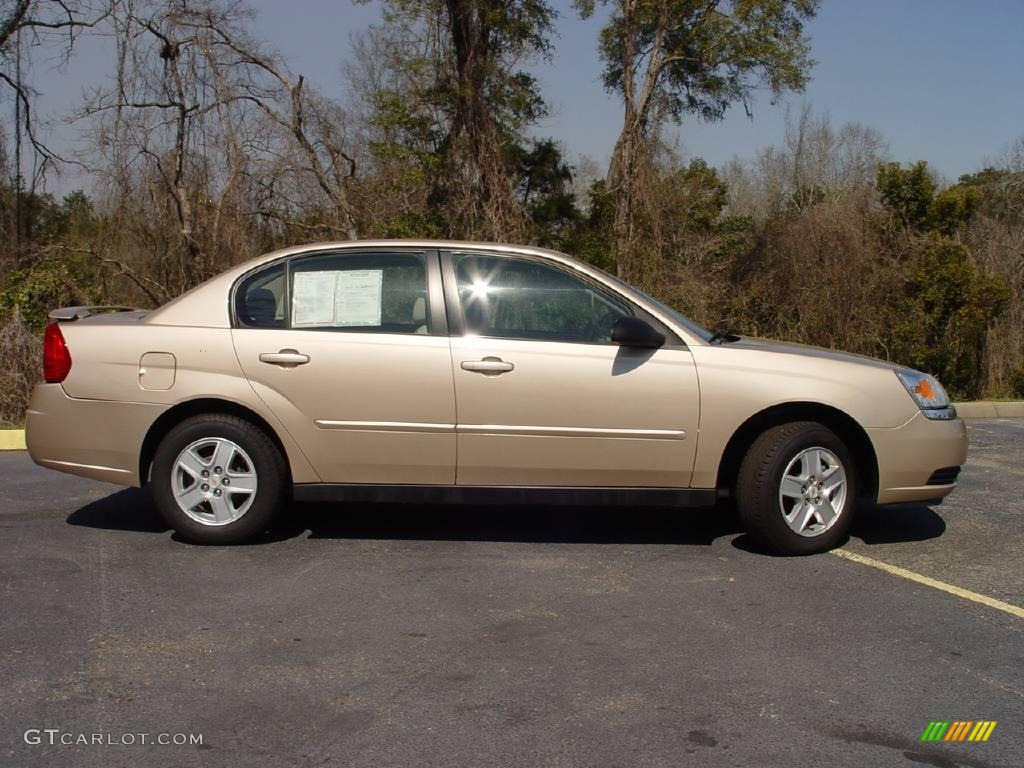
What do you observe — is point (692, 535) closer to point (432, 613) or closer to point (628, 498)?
point (628, 498)

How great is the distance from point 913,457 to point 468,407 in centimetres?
243

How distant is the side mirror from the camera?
5.21 metres

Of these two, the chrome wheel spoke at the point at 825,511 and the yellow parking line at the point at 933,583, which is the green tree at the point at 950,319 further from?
the chrome wheel spoke at the point at 825,511

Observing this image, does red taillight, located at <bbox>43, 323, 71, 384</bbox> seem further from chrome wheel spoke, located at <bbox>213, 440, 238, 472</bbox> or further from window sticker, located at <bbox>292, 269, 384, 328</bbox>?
window sticker, located at <bbox>292, 269, 384, 328</bbox>

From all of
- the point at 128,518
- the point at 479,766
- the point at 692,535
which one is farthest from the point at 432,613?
the point at 128,518

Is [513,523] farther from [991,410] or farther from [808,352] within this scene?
[991,410]

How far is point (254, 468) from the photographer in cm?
537

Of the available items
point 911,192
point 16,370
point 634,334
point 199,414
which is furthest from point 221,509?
point 911,192

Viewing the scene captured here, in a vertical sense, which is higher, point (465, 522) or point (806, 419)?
point (806, 419)

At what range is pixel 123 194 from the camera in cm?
1508

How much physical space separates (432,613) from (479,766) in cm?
143

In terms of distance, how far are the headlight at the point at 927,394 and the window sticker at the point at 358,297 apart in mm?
2909

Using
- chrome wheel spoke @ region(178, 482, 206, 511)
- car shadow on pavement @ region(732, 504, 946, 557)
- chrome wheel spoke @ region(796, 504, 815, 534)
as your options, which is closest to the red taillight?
chrome wheel spoke @ region(178, 482, 206, 511)

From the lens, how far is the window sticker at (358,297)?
5.45 meters
